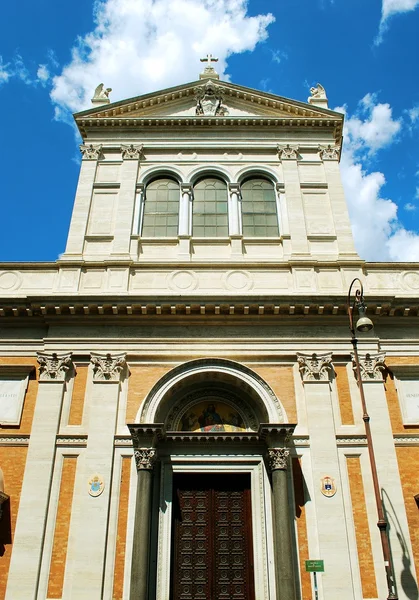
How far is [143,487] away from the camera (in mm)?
14125

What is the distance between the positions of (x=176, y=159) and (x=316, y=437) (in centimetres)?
1173

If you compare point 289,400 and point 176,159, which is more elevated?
point 176,159

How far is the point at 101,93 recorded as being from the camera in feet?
76.2

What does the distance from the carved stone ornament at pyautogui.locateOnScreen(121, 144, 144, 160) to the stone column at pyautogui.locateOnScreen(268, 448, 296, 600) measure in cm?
1220

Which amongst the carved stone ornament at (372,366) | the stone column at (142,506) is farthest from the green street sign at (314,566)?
the carved stone ornament at (372,366)

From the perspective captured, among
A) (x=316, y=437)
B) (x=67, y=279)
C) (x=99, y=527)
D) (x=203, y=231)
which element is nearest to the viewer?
(x=99, y=527)

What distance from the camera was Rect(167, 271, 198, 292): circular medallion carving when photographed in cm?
1762

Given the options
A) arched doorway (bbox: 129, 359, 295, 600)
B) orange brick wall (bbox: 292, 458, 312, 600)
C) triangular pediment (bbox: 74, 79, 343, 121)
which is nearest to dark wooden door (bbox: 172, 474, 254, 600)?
arched doorway (bbox: 129, 359, 295, 600)

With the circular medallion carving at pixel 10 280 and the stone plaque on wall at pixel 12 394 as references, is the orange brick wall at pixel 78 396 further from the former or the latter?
the circular medallion carving at pixel 10 280

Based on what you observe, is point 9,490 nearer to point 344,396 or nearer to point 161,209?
point 344,396

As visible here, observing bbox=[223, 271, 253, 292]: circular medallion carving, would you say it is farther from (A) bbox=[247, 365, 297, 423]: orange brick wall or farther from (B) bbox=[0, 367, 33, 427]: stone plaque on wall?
(B) bbox=[0, 367, 33, 427]: stone plaque on wall

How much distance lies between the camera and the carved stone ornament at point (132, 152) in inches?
824

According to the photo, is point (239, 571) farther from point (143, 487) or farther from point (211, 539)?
point (143, 487)

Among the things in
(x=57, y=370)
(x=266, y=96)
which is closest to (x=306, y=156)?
(x=266, y=96)
